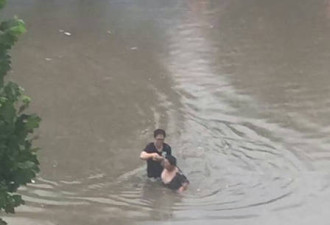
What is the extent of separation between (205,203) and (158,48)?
31.9ft

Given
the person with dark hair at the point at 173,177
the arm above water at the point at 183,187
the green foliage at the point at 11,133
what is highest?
the person with dark hair at the point at 173,177

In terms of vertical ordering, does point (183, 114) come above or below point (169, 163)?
above

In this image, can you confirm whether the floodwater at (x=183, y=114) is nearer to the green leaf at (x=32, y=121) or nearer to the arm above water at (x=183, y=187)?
the arm above water at (x=183, y=187)

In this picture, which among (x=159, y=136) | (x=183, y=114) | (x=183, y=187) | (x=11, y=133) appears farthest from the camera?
(x=183, y=114)

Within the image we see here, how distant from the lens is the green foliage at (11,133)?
3.85 m

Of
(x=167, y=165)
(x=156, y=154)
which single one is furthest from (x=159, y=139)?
(x=167, y=165)

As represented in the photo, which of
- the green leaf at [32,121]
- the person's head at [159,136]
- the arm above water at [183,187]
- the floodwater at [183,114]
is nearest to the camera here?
the green leaf at [32,121]

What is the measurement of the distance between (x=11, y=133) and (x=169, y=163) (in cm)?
703

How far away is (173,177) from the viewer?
10.9m

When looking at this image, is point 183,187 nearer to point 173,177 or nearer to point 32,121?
point 173,177

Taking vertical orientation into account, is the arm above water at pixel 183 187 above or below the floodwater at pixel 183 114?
below

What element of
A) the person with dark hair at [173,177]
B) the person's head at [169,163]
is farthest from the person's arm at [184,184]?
the person's head at [169,163]

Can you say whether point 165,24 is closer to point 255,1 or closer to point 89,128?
point 255,1

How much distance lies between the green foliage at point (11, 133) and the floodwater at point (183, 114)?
575 centimetres
